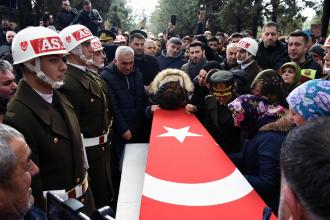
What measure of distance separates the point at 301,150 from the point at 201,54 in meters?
4.90

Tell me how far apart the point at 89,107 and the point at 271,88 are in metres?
1.75

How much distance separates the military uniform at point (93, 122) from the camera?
3.47 m

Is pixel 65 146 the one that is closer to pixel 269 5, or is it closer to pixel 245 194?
pixel 245 194

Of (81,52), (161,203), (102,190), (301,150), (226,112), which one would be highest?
(301,150)

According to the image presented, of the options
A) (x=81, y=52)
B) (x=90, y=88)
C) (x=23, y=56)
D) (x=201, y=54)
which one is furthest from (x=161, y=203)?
(x=201, y=54)

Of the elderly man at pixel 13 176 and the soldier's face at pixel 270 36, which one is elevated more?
the soldier's face at pixel 270 36

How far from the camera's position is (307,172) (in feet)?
2.76

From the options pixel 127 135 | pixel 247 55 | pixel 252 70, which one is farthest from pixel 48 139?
pixel 247 55

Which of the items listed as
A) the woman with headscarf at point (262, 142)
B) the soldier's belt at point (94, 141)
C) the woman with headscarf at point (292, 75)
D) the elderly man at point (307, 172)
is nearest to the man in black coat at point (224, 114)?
the woman with headscarf at point (262, 142)

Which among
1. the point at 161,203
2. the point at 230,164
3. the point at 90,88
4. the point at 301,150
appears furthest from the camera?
the point at 90,88

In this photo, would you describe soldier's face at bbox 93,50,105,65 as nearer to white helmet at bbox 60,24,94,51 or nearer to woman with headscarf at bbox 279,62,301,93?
white helmet at bbox 60,24,94,51

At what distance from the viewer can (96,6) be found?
29.6 metres

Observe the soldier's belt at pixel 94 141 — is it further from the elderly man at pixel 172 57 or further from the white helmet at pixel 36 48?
the elderly man at pixel 172 57

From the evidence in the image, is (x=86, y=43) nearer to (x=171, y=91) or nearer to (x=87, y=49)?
(x=87, y=49)
